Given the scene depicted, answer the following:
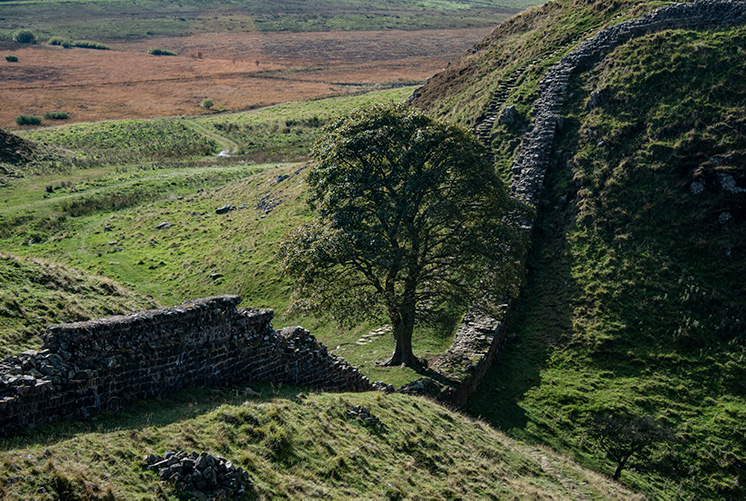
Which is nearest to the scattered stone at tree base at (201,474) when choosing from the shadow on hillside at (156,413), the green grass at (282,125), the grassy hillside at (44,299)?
the shadow on hillside at (156,413)

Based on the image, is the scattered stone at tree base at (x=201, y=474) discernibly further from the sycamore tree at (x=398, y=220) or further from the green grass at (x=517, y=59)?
the green grass at (x=517, y=59)

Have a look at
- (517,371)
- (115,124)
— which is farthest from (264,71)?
(517,371)

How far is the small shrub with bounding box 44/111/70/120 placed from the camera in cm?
10812

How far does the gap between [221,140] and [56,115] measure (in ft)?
138

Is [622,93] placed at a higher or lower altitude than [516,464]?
higher

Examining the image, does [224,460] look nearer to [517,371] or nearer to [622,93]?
[517,371]

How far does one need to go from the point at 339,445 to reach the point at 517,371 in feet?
48.8

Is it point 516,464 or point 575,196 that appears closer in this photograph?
point 516,464

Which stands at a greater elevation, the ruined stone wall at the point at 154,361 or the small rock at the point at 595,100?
the small rock at the point at 595,100

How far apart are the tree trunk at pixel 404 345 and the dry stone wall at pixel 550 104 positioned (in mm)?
1752

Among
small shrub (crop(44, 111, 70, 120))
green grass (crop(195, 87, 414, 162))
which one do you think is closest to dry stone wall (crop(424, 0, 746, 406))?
green grass (crop(195, 87, 414, 162))

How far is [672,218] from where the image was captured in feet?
101

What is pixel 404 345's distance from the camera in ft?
86.7

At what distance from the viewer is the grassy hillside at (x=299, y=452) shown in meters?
10.6
